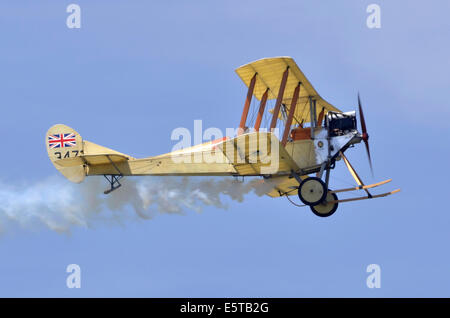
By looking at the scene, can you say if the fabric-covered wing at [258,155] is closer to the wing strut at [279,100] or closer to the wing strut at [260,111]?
the wing strut at [279,100]

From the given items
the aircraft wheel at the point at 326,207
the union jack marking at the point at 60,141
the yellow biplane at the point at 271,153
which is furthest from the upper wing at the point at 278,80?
the union jack marking at the point at 60,141

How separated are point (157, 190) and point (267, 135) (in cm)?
492

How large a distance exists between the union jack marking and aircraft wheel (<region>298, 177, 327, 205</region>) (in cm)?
699

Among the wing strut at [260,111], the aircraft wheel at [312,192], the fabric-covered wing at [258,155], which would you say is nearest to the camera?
the fabric-covered wing at [258,155]

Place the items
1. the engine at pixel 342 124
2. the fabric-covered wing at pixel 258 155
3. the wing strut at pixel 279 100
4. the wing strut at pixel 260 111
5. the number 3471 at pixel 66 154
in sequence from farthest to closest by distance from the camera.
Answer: the number 3471 at pixel 66 154 < the wing strut at pixel 260 111 < the engine at pixel 342 124 < the wing strut at pixel 279 100 < the fabric-covered wing at pixel 258 155

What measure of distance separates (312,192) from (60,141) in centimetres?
765

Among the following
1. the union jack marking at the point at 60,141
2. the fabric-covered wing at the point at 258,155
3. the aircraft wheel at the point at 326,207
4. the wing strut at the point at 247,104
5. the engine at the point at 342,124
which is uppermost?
the wing strut at the point at 247,104

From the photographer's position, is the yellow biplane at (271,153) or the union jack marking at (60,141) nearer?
the yellow biplane at (271,153)

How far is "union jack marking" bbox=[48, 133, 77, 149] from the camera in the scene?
2881cm

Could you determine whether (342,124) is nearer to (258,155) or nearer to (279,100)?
(279,100)

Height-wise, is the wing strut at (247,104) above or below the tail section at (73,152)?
above

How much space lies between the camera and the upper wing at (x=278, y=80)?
27.8 metres
